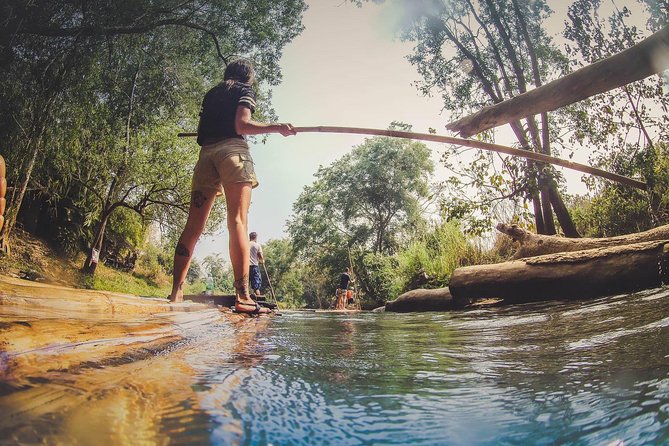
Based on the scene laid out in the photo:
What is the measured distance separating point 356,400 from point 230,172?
2.83 metres

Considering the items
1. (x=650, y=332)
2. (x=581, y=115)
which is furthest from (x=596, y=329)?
(x=581, y=115)

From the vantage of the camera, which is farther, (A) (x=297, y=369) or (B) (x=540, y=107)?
(B) (x=540, y=107)

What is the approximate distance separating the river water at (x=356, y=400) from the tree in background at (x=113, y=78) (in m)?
10.7

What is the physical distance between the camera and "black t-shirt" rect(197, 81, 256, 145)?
3541 millimetres

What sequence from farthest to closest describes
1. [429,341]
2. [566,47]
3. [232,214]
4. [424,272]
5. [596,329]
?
[424,272] → [566,47] → [232,214] → [429,341] → [596,329]

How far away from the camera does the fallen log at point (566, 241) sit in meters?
4.49

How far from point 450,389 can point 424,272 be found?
10.2 m

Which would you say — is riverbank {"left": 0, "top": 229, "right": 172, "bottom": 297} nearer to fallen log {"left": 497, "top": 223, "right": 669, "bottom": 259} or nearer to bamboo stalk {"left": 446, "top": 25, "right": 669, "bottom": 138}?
fallen log {"left": 497, "top": 223, "right": 669, "bottom": 259}

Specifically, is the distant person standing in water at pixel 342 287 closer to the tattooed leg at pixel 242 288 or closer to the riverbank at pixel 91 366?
the tattooed leg at pixel 242 288

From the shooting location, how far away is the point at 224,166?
3424 mm

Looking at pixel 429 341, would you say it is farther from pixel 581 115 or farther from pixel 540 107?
pixel 581 115

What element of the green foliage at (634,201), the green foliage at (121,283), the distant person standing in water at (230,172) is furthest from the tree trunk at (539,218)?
the green foliage at (121,283)

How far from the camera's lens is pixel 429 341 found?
216 cm

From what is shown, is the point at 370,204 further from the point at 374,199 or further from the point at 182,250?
the point at 182,250
